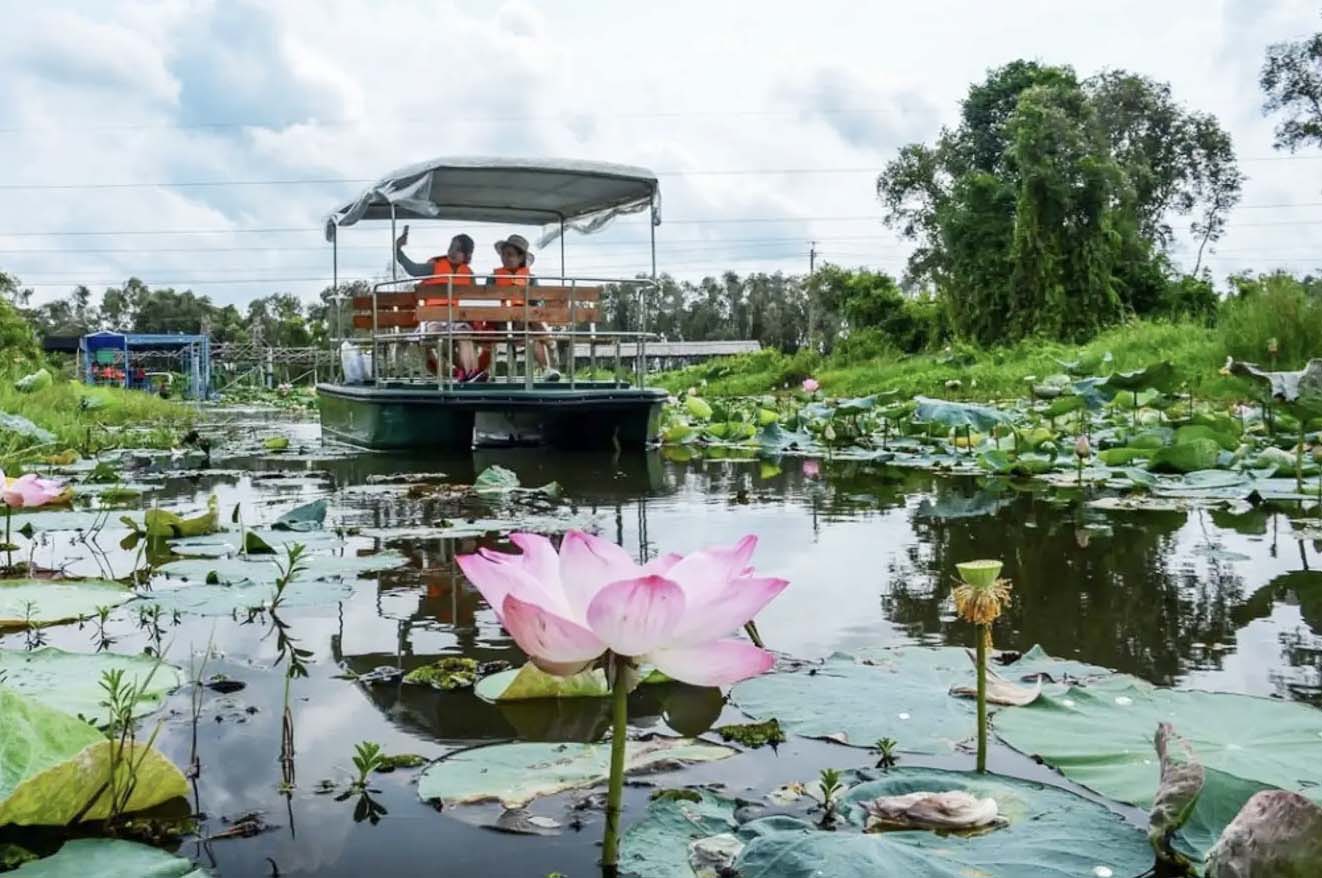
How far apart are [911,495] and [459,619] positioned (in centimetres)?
284

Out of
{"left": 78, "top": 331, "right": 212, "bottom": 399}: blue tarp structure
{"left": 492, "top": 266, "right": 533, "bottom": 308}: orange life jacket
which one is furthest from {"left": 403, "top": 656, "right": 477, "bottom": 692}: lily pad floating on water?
{"left": 78, "top": 331, "right": 212, "bottom": 399}: blue tarp structure

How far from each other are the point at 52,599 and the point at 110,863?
1484 millimetres

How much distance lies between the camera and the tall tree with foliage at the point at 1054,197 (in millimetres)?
21812

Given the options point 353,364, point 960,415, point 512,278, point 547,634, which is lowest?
point 547,634

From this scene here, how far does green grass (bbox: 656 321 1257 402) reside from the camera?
10.2m

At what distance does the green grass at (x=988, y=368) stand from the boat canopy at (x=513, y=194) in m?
2.70

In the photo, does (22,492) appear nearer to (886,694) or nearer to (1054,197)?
(886,694)

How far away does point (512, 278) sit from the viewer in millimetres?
6973

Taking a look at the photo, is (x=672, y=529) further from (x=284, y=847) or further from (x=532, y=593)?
(x=532, y=593)

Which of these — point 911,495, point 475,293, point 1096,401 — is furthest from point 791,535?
point 475,293

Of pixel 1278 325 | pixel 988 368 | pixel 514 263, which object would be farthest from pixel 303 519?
pixel 988 368

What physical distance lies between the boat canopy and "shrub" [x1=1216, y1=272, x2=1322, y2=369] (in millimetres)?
4965

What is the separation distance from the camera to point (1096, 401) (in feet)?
20.5

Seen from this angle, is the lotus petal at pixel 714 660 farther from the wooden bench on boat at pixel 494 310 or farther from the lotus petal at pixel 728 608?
the wooden bench on boat at pixel 494 310
